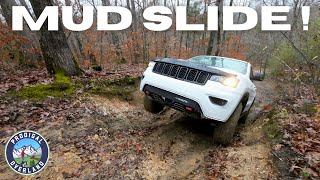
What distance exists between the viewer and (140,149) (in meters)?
4.52

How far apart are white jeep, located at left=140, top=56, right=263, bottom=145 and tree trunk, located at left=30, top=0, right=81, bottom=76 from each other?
119 inches

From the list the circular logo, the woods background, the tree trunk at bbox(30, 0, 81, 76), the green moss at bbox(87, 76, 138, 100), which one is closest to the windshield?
the woods background

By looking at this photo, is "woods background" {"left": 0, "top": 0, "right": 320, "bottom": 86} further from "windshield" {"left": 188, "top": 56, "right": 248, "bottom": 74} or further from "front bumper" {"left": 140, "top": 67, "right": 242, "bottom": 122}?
"front bumper" {"left": 140, "top": 67, "right": 242, "bottom": 122}

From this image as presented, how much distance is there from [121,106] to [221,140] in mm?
2765

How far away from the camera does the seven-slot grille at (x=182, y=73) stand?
4551 mm

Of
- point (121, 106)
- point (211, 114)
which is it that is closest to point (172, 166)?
point (211, 114)

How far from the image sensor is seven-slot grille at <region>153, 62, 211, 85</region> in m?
4.55

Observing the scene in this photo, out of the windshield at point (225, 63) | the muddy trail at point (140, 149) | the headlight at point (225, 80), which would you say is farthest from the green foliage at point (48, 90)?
the headlight at point (225, 80)

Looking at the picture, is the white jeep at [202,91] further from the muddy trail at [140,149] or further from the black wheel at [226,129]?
the muddy trail at [140,149]

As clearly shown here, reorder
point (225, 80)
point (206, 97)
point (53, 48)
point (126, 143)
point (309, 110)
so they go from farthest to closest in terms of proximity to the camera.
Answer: point (53, 48) < point (309, 110) < point (126, 143) < point (225, 80) < point (206, 97)

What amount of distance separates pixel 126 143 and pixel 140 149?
29 centimetres

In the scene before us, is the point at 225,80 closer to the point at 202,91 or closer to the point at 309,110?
the point at 202,91

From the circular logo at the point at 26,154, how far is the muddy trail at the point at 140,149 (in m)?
0.09

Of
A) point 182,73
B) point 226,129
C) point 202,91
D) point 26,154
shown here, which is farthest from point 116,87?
point 26,154
